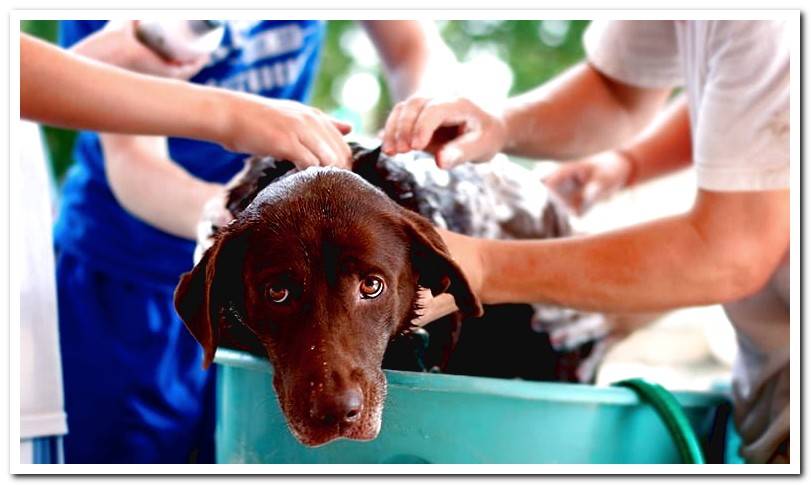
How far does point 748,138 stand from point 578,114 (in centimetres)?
18

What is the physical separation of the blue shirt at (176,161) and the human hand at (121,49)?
0.04 feet

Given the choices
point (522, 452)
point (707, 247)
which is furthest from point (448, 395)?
point (707, 247)

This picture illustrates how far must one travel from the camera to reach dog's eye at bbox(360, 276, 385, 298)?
39 cm

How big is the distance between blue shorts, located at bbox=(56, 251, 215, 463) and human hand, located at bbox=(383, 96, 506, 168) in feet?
0.89

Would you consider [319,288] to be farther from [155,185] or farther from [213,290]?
[155,185]

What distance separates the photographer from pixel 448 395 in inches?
19.6

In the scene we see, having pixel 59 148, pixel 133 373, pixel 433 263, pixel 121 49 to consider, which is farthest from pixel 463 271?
pixel 59 148

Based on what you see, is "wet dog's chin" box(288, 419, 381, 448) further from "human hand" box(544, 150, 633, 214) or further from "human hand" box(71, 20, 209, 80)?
"human hand" box(544, 150, 633, 214)

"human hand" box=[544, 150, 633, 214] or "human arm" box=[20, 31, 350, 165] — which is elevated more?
"human arm" box=[20, 31, 350, 165]

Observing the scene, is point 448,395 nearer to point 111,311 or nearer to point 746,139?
point 746,139

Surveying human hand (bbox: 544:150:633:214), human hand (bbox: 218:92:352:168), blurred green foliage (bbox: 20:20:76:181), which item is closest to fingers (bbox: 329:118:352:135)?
human hand (bbox: 218:92:352:168)

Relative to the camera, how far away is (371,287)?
39 cm

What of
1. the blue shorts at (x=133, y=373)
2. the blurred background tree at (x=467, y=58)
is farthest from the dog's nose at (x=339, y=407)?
the blue shorts at (x=133, y=373)

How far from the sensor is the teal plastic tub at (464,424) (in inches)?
17.9
